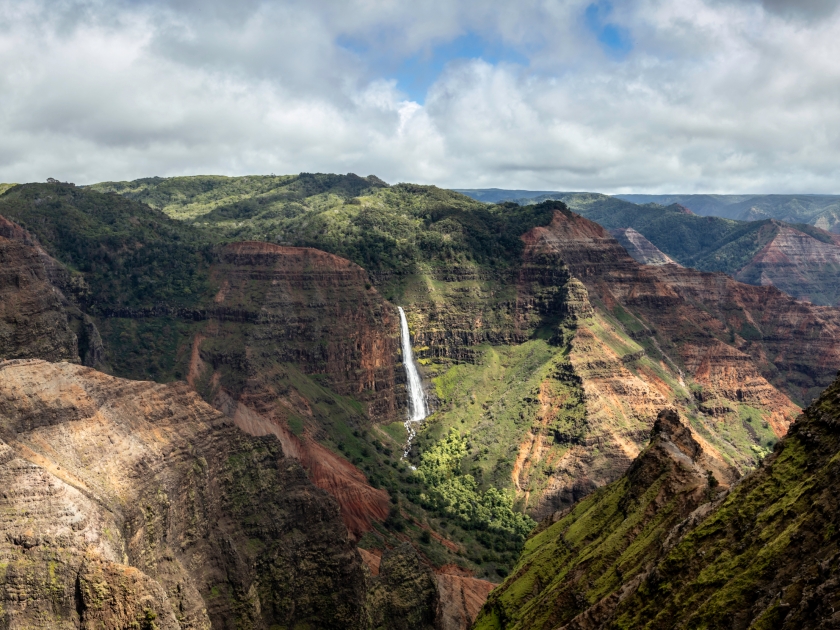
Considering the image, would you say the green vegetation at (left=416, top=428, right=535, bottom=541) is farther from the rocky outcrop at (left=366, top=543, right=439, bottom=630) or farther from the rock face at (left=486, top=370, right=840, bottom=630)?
the rock face at (left=486, top=370, right=840, bottom=630)

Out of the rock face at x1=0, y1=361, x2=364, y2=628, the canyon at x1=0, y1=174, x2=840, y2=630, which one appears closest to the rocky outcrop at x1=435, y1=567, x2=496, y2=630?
the canyon at x1=0, y1=174, x2=840, y2=630

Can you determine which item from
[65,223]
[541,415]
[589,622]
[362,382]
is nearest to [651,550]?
[589,622]

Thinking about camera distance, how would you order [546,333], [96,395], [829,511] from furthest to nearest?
1. [546,333]
2. [96,395]
3. [829,511]

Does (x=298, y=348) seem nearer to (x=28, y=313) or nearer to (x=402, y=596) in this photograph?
(x=28, y=313)

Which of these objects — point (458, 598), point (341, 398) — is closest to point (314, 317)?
point (341, 398)

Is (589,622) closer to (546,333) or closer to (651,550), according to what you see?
(651,550)

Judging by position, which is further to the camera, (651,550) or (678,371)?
(678,371)

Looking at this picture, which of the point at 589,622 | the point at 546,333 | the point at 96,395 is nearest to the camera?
the point at 589,622

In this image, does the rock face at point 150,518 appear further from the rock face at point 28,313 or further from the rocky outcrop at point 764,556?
the rock face at point 28,313

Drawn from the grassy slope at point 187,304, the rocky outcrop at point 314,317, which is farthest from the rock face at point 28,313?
the rocky outcrop at point 314,317
